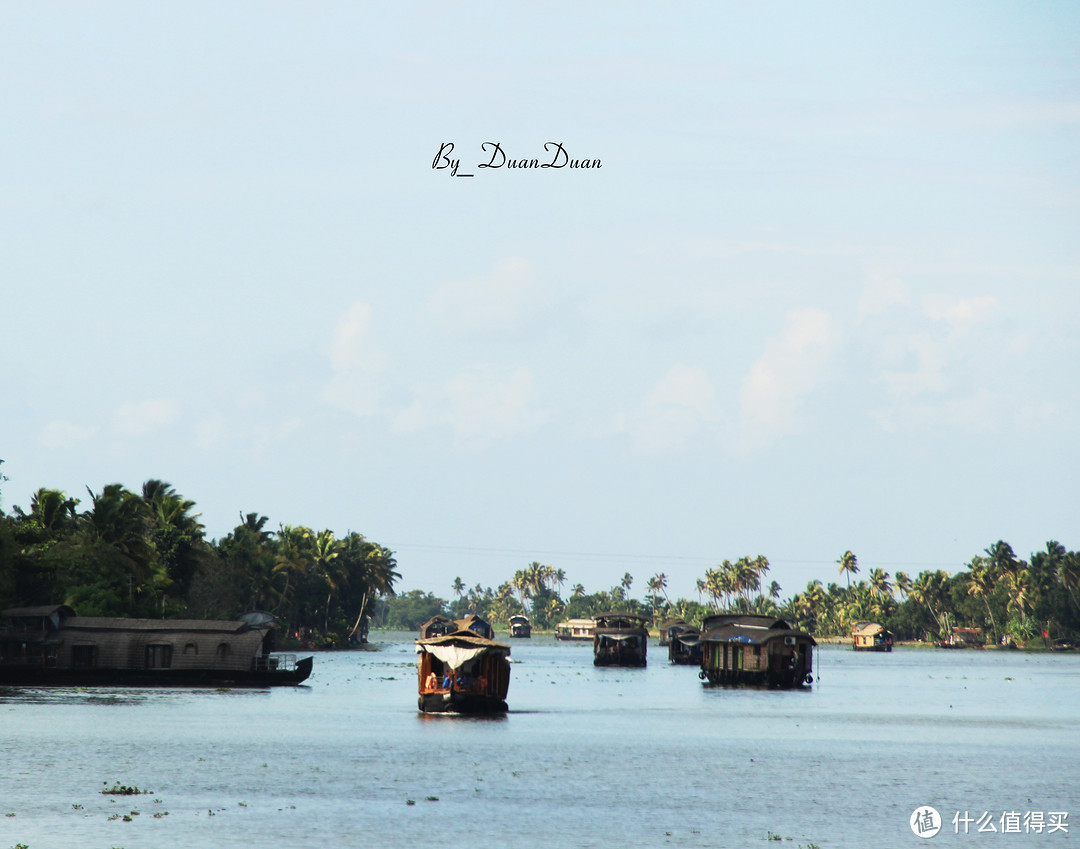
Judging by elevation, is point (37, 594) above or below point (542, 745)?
above

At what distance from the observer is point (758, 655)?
103 metres

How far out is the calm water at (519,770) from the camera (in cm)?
3619

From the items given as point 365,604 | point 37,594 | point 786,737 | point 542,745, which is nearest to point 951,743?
point 786,737

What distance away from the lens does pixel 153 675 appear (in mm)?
89750

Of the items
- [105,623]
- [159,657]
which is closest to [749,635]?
[159,657]

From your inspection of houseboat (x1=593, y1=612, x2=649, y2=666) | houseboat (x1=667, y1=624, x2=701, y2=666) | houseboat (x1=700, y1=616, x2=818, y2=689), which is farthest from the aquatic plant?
houseboat (x1=667, y1=624, x2=701, y2=666)

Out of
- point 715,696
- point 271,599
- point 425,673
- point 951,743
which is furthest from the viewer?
point 271,599

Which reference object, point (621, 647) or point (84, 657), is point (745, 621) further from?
point (84, 657)

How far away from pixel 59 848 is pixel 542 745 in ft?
97.6

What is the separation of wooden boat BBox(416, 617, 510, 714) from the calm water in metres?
1.61

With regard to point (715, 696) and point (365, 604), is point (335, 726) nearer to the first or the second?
point (715, 696)

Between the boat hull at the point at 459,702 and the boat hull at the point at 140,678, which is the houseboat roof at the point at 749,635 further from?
the boat hull at the point at 459,702

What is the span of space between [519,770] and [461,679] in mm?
21093

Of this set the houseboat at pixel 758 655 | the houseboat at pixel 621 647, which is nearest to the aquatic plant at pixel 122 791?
the houseboat at pixel 758 655
